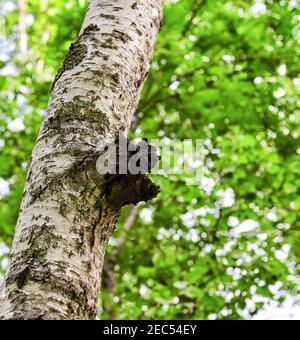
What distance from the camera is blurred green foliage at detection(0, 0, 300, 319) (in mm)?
5875

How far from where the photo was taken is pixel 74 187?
1529 mm

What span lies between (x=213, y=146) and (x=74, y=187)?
582 centimetres

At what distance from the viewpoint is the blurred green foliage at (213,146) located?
5875 mm

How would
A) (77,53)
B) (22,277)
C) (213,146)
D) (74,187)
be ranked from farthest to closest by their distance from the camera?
(213,146), (77,53), (74,187), (22,277)

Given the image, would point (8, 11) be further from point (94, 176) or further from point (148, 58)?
→ point (94, 176)

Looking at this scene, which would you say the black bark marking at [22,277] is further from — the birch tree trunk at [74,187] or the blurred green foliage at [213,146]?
the blurred green foliage at [213,146]

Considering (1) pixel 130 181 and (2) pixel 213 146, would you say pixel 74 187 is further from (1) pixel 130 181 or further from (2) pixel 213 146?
(2) pixel 213 146

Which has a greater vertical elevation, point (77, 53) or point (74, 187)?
point (77, 53)

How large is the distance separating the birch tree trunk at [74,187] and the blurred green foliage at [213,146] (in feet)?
13.2

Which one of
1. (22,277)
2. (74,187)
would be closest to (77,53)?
(74,187)

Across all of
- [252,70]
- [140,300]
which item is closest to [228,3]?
[252,70]

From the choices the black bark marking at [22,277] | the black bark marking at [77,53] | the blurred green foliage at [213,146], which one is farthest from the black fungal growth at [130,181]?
the blurred green foliage at [213,146]

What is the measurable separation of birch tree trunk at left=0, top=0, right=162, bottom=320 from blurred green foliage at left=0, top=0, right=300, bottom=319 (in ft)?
13.2
